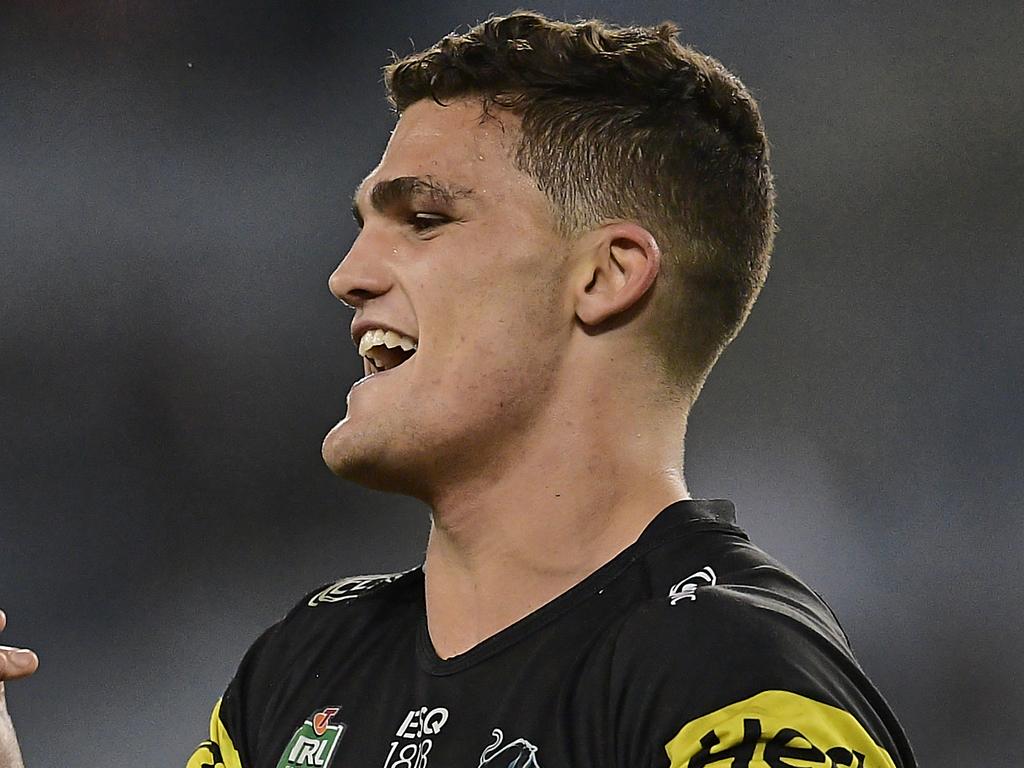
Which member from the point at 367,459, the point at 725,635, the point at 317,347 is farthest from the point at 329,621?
the point at 317,347

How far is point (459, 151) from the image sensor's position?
4.70ft

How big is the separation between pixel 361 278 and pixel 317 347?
1.88 meters

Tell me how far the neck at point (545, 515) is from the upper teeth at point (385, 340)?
0.48 ft

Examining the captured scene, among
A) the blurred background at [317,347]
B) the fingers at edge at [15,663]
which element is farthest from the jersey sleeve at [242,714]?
the blurred background at [317,347]

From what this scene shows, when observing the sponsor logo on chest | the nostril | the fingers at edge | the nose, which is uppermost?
the nose

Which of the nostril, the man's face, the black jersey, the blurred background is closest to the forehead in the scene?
the man's face

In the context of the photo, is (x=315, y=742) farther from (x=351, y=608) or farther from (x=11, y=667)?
(x=11, y=667)

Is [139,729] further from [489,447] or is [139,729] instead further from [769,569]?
[769,569]

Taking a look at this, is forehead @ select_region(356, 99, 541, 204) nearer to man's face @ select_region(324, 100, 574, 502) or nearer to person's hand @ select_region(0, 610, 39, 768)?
man's face @ select_region(324, 100, 574, 502)

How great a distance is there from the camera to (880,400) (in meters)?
2.93

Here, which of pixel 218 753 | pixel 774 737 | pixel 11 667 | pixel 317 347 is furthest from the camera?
pixel 317 347

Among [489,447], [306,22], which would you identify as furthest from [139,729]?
[489,447]

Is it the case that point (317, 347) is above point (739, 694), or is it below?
above

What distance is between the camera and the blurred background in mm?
2922
